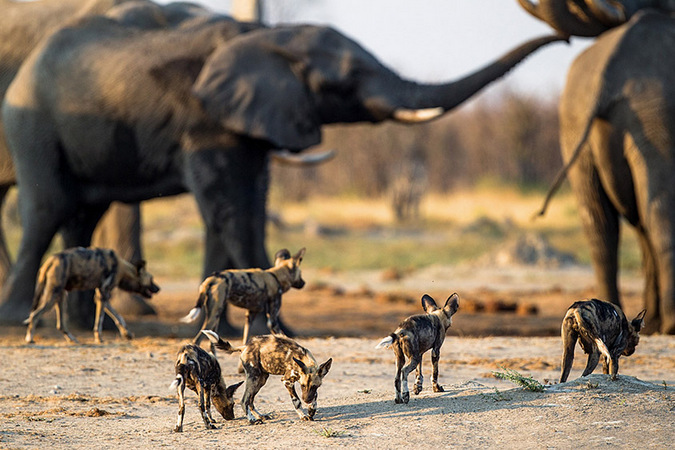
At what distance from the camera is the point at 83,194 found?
39.9 feet

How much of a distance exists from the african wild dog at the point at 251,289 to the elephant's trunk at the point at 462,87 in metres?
3.14

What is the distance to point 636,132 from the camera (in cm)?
1079

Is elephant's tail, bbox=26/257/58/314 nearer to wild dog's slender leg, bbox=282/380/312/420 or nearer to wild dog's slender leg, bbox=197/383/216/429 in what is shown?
wild dog's slender leg, bbox=197/383/216/429

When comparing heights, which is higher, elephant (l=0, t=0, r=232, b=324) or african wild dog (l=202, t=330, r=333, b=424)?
elephant (l=0, t=0, r=232, b=324)

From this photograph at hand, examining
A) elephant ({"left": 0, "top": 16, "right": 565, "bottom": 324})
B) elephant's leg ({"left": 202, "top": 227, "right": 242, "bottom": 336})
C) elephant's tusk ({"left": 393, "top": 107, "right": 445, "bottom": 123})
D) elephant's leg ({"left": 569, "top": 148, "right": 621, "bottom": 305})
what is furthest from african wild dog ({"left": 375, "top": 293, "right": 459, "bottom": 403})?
elephant's leg ({"left": 569, "top": 148, "right": 621, "bottom": 305})

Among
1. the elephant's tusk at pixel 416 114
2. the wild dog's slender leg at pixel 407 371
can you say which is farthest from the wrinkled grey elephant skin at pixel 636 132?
the wild dog's slender leg at pixel 407 371

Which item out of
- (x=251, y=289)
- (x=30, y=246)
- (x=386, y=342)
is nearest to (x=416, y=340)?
(x=386, y=342)

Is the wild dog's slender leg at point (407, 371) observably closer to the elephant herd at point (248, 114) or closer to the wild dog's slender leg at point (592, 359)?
the wild dog's slender leg at point (592, 359)

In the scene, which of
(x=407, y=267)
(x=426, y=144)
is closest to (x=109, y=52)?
(x=407, y=267)

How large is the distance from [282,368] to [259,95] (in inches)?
220

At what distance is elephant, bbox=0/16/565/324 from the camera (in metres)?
11.2

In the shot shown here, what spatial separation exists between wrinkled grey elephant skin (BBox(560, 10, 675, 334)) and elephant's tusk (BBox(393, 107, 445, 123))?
140 cm

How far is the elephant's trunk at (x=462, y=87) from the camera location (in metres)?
11.2

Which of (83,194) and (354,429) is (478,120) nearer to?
(83,194)
